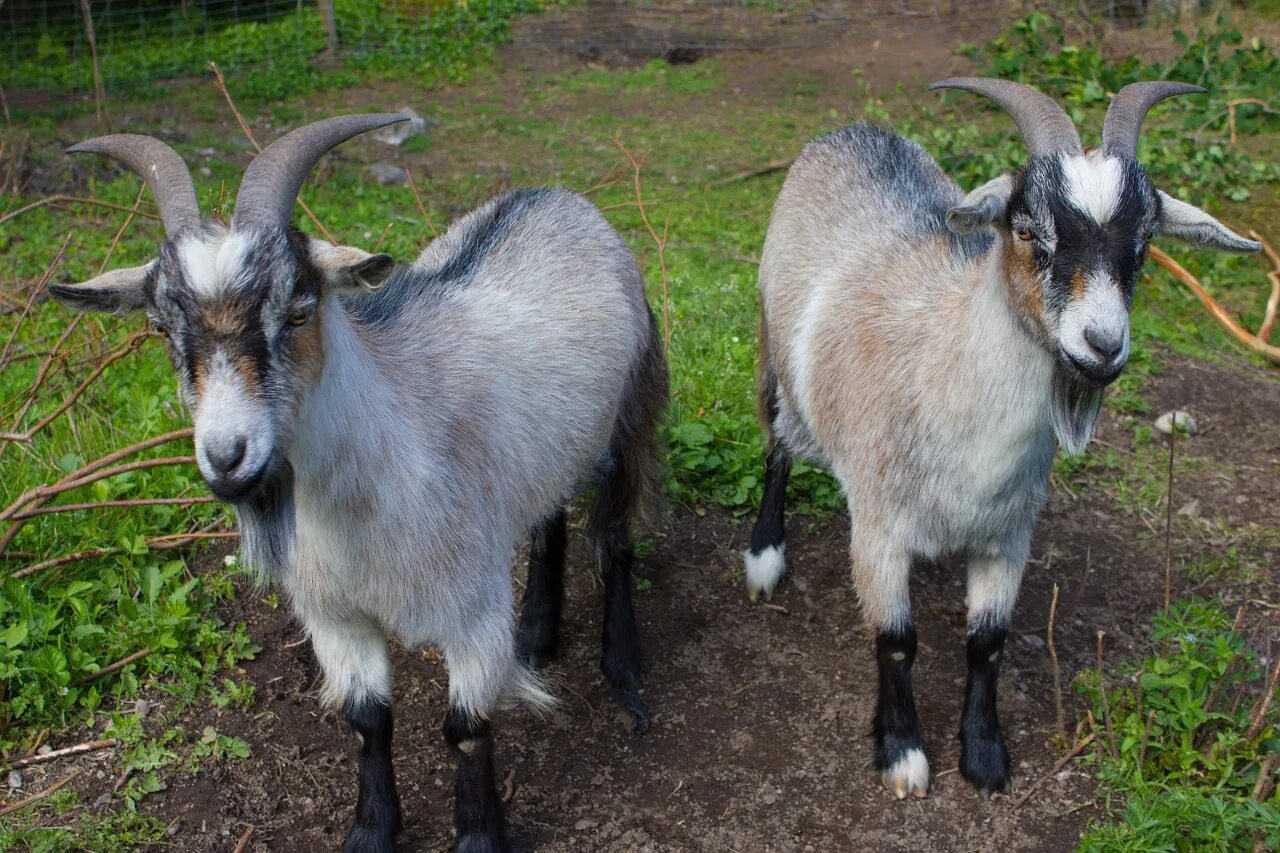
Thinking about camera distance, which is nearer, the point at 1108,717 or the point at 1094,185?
the point at 1094,185

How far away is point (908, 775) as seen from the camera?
130 inches

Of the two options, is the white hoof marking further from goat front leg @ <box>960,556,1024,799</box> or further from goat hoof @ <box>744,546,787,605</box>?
goat front leg @ <box>960,556,1024,799</box>

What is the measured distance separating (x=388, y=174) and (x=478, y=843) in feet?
17.3

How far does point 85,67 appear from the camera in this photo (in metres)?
8.94

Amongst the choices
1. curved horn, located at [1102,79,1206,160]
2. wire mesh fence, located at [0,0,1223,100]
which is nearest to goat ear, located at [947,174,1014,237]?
curved horn, located at [1102,79,1206,160]

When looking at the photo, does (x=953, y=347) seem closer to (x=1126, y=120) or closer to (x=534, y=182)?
(x=1126, y=120)

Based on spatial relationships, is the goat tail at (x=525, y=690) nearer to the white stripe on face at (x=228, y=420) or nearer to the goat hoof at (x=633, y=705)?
the goat hoof at (x=633, y=705)

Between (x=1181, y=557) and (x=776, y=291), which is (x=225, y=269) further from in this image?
(x=1181, y=557)

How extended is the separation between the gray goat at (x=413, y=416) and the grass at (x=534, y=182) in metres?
0.73

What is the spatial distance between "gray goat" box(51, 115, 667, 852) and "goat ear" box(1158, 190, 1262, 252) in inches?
58.9

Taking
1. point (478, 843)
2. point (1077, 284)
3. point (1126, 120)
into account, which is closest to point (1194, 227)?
point (1126, 120)

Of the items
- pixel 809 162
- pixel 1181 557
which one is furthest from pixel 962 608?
pixel 809 162

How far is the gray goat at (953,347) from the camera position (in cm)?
274

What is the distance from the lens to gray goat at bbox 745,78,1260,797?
274cm
